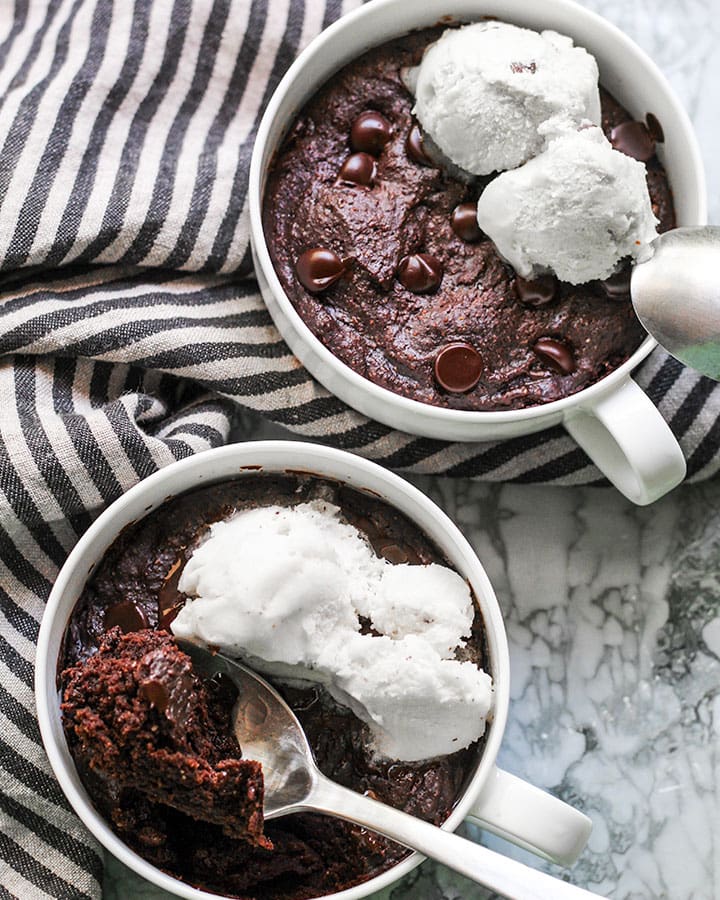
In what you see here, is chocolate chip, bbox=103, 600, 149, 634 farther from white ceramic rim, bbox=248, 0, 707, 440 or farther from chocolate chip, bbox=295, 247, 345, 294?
chocolate chip, bbox=295, 247, 345, 294

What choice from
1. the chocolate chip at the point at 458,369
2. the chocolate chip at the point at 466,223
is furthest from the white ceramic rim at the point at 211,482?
the chocolate chip at the point at 466,223

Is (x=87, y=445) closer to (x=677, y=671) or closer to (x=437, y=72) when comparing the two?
(x=437, y=72)

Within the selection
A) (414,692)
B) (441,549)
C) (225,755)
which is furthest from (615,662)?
(225,755)

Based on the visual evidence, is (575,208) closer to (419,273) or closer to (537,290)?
(537,290)

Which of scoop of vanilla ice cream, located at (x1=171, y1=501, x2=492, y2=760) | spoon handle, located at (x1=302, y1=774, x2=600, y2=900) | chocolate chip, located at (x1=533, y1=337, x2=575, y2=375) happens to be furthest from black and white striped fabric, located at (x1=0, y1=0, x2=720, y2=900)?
spoon handle, located at (x1=302, y1=774, x2=600, y2=900)

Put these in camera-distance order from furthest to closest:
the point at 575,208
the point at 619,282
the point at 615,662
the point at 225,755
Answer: the point at 615,662, the point at 619,282, the point at 575,208, the point at 225,755

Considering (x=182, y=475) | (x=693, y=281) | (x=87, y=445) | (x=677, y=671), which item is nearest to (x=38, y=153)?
(x=87, y=445)
